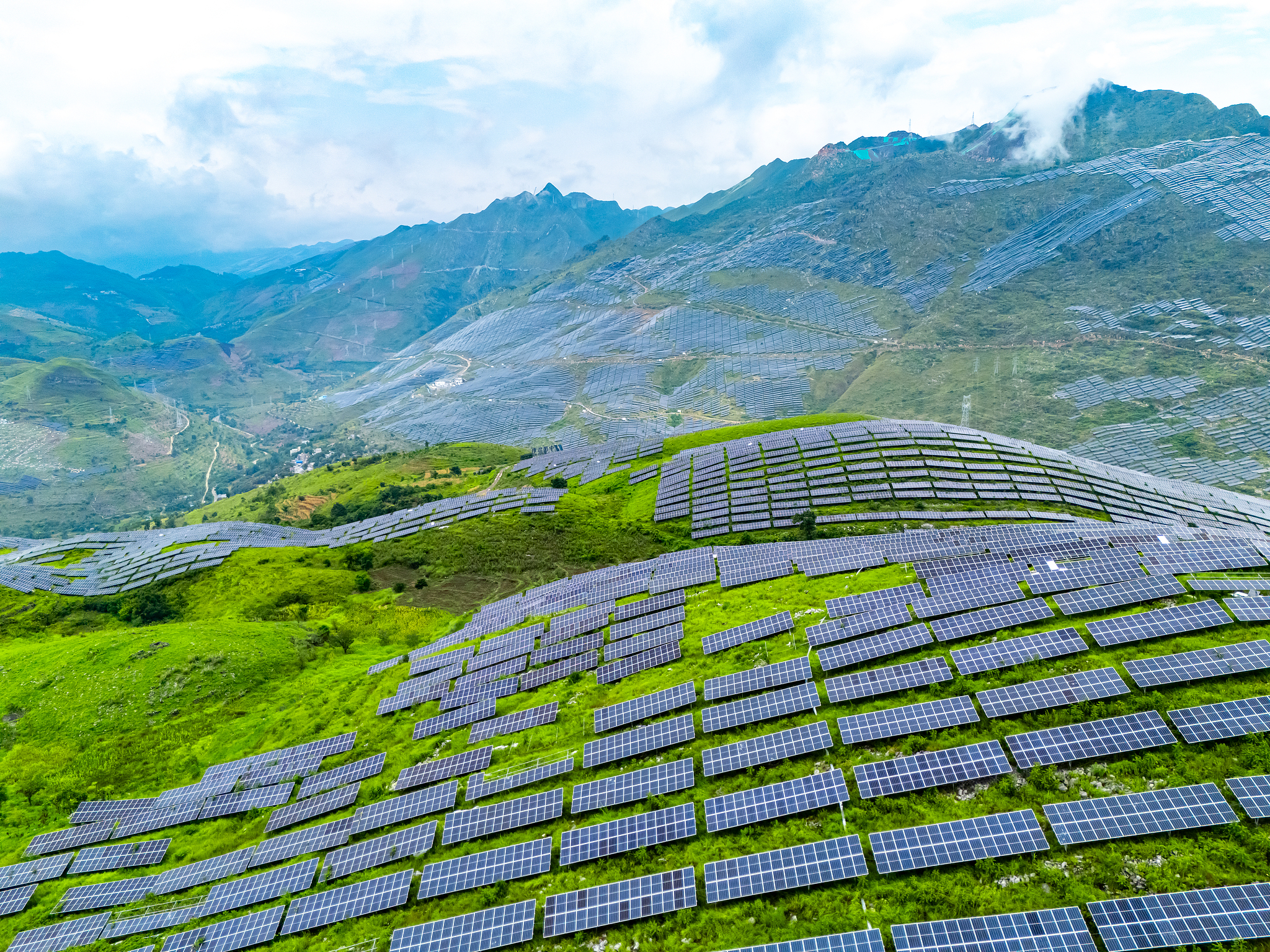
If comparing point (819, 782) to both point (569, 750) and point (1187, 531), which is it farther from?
point (1187, 531)

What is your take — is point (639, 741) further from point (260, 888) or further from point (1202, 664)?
point (1202, 664)

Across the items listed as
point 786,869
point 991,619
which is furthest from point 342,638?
point 991,619

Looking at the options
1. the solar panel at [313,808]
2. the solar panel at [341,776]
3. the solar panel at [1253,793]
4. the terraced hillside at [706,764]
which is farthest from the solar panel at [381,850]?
the solar panel at [1253,793]

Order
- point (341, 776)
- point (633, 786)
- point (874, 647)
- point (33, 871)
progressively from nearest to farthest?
point (633, 786), point (874, 647), point (33, 871), point (341, 776)

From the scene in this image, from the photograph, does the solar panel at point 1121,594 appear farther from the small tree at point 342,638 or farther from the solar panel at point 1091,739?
the small tree at point 342,638

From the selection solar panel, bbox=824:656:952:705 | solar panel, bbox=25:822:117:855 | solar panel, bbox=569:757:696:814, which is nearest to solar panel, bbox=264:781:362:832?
solar panel, bbox=25:822:117:855

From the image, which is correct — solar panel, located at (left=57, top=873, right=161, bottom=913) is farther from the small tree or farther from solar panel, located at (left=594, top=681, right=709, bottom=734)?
solar panel, located at (left=594, top=681, right=709, bottom=734)

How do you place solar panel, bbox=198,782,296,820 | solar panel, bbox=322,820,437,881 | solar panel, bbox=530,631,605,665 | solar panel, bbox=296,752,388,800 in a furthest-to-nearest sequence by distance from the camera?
1. solar panel, bbox=530,631,605,665
2. solar panel, bbox=198,782,296,820
3. solar panel, bbox=296,752,388,800
4. solar panel, bbox=322,820,437,881

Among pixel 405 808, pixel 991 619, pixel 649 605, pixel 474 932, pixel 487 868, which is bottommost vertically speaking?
pixel 405 808
